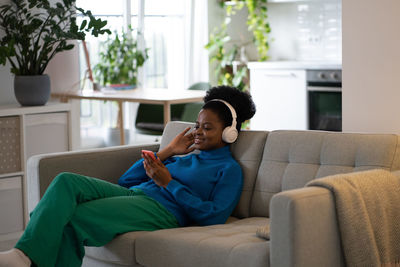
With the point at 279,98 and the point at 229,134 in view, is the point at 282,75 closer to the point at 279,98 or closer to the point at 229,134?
the point at 279,98

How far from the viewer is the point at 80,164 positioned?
3.26m

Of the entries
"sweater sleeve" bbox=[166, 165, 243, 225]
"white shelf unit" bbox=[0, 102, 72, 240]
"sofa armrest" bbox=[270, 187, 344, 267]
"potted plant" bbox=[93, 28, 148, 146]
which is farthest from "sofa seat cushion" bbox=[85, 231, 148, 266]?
"potted plant" bbox=[93, 28, 148, 146]

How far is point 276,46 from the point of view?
7023 millimetres

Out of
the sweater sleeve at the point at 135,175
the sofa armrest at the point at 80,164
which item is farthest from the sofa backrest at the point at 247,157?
the sofa armrest at the point at 80,164

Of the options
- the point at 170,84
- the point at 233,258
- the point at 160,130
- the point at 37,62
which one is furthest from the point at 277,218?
the point at 170,84

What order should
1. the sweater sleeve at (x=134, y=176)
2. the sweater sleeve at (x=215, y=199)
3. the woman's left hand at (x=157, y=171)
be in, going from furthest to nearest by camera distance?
the sweater sleeve at (x=134, y=176), the woman's left hand at (x=157, y=171), the sweater sleeve at (x=215, y=199)

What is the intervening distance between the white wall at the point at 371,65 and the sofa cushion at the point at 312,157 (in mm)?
358

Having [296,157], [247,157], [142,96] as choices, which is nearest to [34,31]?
[142,96]

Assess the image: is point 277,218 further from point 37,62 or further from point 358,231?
point 37,62

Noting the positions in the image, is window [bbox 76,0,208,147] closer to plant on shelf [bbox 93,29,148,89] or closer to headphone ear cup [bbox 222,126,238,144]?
plant on shelf [bbox 93,29,148,89]

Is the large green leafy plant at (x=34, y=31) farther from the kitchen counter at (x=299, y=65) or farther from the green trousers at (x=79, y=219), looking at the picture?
the kitchen counter at (x=299, y=65)

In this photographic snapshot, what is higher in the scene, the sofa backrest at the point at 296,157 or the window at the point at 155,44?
the window at the point at 155,44

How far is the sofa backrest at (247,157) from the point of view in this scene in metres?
3.06

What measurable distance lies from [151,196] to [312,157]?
2.35 ft
